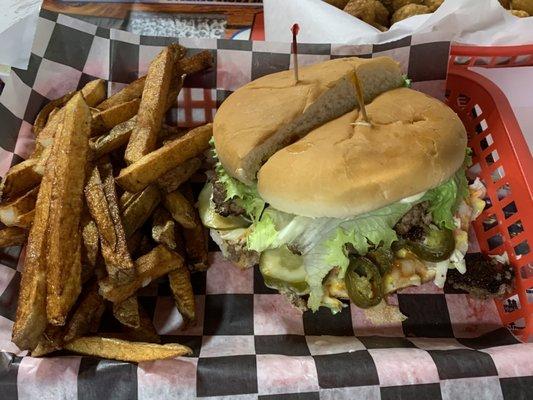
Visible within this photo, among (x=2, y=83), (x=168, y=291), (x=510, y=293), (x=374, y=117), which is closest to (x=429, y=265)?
(x=510, y=293)

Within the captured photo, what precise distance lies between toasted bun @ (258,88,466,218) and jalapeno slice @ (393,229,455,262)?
9.3 inches

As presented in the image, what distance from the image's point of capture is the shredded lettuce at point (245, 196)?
5.76ft

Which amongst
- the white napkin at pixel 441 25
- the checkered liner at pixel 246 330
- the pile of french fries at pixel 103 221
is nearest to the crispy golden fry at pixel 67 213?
the pile of french fries at pixel 103 221

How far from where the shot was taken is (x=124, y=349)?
146 centimetres

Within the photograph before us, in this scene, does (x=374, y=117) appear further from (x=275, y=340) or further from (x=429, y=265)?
(x=275, y=340)

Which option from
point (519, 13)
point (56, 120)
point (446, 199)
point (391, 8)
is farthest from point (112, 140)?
point (519, 13)

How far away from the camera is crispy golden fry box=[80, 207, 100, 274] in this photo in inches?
61.2

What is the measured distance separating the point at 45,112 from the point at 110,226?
76cm

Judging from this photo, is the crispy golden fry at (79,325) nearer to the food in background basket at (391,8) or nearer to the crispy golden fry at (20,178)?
the crispy golden fry at (20,178)

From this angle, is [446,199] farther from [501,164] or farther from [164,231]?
[164,231]

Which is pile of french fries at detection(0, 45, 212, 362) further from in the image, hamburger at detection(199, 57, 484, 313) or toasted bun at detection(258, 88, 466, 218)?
toasted bun at detection(258, 88, 466, 218)

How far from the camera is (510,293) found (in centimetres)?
192

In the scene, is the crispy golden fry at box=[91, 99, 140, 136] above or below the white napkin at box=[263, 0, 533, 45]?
below

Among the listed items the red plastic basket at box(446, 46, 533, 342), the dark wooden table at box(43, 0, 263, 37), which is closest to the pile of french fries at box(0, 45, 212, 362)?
the dark wooden table at box(43, 0, 263, 37)
